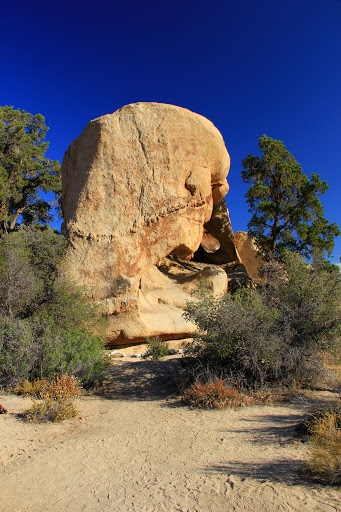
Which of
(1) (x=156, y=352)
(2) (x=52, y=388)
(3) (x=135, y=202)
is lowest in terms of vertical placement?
(2) (x=52, y=388)

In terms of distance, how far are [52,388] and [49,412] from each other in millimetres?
633

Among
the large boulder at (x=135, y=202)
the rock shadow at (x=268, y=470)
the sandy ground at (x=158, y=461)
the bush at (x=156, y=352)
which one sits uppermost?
the large boulder at (x=135, y=202)

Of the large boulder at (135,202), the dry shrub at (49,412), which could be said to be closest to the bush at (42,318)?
the large boulder at (135,202)

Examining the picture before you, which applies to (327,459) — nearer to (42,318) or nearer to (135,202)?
(42,318)

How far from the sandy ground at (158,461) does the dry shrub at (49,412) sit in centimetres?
10

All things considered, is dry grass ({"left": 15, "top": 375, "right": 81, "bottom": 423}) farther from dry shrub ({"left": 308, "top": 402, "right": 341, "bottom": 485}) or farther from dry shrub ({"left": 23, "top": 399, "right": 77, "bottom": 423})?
dry shrub ({"left": 308, "top": 402, "right": 341, "bottom": 485})

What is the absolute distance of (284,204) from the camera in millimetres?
15859

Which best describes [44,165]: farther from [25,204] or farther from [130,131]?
[130,131]

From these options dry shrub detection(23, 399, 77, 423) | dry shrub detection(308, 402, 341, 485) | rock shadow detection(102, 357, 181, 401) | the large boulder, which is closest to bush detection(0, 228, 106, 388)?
rock shadow detection(102, 357, 181, 401)

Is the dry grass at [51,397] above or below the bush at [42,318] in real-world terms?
below

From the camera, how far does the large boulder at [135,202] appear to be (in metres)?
9.94

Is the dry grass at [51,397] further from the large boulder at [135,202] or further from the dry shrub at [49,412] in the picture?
the large boulder at [135,202]

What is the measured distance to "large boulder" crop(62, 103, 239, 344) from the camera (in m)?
9.94

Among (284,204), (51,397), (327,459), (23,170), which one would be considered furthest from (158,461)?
(23,170)
